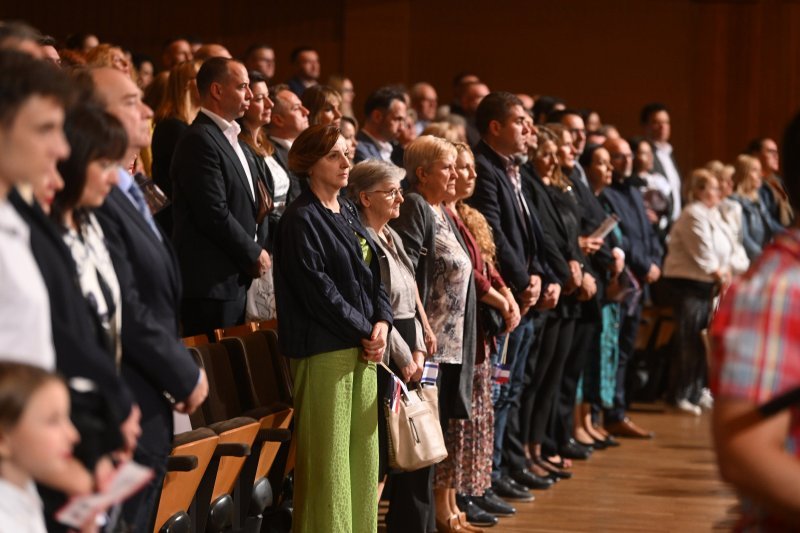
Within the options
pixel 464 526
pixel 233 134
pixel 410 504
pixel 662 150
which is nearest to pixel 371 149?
pixel 233 134

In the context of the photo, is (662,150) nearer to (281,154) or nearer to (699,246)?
(699,246)

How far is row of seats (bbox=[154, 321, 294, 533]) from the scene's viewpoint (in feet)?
11.0

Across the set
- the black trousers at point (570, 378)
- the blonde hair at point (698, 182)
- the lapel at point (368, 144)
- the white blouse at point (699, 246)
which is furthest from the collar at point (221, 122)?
the blonde hair at point (698, 182)

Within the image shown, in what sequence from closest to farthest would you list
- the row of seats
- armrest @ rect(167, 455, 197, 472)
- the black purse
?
armrest @ rect(167, 455, 197, 472)
the row of seats
the black purse

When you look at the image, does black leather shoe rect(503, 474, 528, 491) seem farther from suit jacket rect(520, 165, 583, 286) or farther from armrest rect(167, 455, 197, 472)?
armrest rect(167, 455, 197, 472)

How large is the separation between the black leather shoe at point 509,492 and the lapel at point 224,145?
5.60 ft

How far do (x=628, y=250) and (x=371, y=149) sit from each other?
1.80 m

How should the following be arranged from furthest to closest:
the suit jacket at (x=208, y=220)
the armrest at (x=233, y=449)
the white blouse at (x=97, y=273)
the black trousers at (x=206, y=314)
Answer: the black trousers at (x=206, y=314) < the suit jacket at (x=208, y=220) < the armrest at (x=233, y=449) < the white blouse at (x=97, y=273)

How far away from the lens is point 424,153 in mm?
4832

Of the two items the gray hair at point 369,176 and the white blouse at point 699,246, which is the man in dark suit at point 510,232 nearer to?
the gray hair at point 369,176

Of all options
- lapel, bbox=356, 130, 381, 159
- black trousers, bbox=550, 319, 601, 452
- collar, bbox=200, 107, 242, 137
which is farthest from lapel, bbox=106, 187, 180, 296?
black trousers, bbox=550, 319, 601, 452

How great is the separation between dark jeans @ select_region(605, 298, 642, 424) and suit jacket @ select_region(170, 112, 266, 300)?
3.23m

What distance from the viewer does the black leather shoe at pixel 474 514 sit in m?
5.09

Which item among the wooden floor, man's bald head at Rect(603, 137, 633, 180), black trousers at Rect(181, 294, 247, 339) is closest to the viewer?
black trousers at Rect(181, 294, 247, 339)
